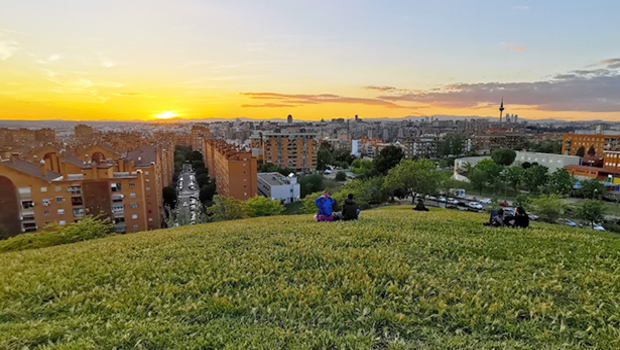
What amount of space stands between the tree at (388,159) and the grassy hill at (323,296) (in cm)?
3410

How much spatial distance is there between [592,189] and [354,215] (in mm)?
37488

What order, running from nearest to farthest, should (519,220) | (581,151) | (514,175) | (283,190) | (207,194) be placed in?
(519,220) < (514,175) < (283,190) < (207,194) < (581,151)

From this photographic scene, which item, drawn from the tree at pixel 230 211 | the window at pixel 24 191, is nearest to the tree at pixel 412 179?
the tree at pixel 230 211

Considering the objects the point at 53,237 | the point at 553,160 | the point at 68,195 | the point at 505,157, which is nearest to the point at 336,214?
the point at 53,237

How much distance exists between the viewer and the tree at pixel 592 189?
113 ft

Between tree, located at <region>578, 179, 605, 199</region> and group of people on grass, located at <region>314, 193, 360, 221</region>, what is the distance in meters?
36.9

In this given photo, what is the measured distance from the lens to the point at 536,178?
38.7 meters

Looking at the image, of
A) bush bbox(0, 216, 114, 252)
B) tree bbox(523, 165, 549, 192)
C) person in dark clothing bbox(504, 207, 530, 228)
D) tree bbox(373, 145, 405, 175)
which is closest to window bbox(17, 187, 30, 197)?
bush bbox(0, 216, 114, 252)

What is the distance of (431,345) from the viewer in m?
3.44

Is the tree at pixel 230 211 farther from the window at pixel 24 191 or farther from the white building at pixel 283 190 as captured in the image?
the white building at pixel 283 190

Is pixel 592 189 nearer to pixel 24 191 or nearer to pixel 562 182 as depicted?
pixel 562 182

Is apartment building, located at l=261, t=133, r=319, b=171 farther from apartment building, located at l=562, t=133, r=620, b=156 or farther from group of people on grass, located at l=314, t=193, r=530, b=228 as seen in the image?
group of people on grass, located at l=314, t=193, r=530, b=228

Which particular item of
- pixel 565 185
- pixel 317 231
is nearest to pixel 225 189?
pixel 317 231

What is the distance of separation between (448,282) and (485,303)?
2.28 feet
